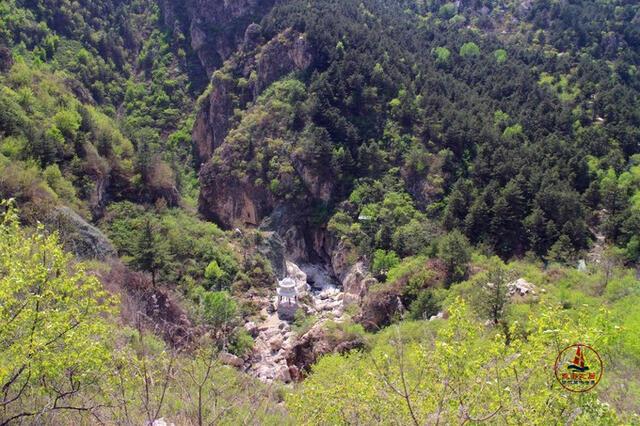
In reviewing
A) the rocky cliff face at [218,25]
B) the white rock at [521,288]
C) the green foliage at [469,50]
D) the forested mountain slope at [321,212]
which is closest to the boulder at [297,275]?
the forested mountain slope at [321,212]

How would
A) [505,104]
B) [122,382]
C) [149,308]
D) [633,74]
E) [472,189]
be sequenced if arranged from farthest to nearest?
[633,74]
[505,104]
[472,189]
[149,308]
[122,382]

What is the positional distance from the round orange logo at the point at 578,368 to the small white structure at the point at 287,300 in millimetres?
28907

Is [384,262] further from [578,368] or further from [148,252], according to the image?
[578,368]

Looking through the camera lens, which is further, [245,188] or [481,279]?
[245,188]

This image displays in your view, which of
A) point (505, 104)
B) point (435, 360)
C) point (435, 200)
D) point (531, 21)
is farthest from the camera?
point (531, 21)

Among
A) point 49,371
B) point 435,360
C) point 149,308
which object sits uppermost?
point 49,371

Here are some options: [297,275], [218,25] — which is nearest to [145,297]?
[297,275]

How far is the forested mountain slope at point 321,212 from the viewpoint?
35.5 ft

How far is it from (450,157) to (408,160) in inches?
157

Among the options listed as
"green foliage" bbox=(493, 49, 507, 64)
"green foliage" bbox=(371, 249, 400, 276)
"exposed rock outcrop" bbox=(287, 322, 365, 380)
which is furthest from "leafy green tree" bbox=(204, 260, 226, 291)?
"green foliage" bbox=(493, 49, 507, 64)

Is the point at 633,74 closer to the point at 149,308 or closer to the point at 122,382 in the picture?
the point at 149,308

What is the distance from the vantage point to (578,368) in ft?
30.0

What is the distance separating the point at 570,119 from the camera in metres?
50.4

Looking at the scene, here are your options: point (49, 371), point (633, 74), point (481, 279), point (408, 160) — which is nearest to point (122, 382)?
point (49, 371)
